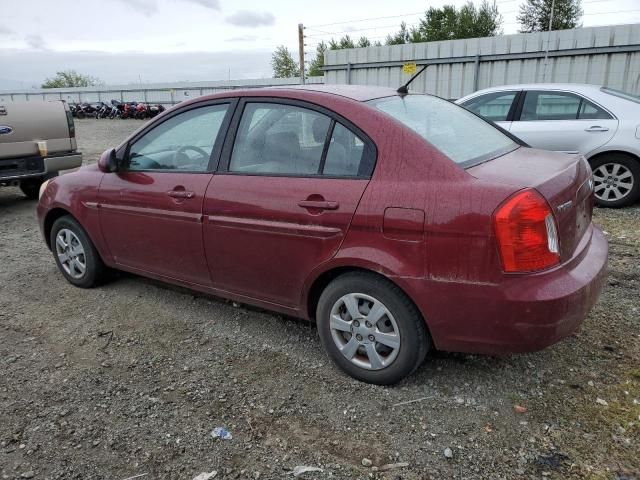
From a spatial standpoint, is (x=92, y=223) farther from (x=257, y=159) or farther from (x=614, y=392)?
(x=614, y=392)

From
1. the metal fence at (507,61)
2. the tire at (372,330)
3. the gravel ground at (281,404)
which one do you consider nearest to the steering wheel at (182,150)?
the gravel ground at (281,404)

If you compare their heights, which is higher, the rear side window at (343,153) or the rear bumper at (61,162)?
the rear side window at (343,153)

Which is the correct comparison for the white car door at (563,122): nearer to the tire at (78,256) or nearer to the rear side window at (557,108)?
the rear side window at (557,108)

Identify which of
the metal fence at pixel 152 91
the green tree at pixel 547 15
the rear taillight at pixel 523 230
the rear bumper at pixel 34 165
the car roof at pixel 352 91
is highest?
the green tree at pixel 547 15

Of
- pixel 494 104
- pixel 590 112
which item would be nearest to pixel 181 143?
pixel 494 104

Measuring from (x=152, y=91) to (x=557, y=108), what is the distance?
33745 millimetres

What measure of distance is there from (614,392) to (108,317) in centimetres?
343

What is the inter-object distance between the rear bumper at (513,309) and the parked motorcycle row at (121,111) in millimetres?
27894

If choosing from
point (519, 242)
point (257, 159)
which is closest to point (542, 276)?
point (519, 242)

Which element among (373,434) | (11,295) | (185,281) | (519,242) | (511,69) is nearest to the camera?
(519,242)

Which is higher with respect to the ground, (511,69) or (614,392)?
(511,69)

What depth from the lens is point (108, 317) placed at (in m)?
3.97

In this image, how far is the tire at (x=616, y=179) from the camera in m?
6.29

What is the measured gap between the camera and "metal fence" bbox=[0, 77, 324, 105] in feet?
101
